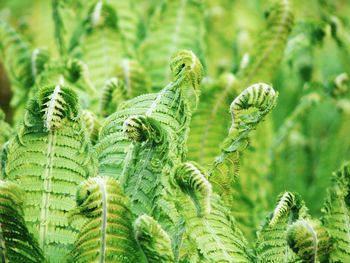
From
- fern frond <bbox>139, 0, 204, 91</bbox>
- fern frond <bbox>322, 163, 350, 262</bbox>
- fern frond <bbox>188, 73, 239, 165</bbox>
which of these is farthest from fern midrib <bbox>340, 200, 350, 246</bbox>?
fern frond <bbox>139, 0, 204, 91</bbox>

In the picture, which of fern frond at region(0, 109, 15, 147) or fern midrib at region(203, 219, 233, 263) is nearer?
fern midrib at region(203, 219, 233, 263)

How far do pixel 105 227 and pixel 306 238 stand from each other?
0.24m

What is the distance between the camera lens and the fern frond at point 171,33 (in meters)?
1.44

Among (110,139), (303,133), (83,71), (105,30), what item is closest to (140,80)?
(83,71)

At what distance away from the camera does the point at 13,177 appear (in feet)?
2.64

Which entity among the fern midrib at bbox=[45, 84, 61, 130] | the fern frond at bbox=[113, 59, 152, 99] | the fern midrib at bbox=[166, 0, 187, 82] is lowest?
the fern midrib at bbox=[45, 84, 61, 130]

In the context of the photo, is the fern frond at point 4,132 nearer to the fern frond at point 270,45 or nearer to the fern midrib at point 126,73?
the fern midrib at point 126,73

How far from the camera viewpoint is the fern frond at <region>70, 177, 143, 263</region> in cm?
71

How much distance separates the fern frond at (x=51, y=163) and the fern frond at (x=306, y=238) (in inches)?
10.8

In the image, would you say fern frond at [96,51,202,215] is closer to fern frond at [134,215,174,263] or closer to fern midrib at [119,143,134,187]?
fern midrib at [119,143,134,187]

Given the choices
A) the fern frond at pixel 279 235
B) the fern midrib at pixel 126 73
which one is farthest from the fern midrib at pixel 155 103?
the fern midrib at pixel 126 73

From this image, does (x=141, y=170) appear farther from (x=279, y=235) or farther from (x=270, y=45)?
(x=270, y=45)

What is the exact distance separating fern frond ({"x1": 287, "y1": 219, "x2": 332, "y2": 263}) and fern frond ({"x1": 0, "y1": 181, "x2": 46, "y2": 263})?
303 mm

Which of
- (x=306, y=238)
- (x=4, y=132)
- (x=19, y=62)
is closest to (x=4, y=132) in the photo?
(x=4, y=132)
